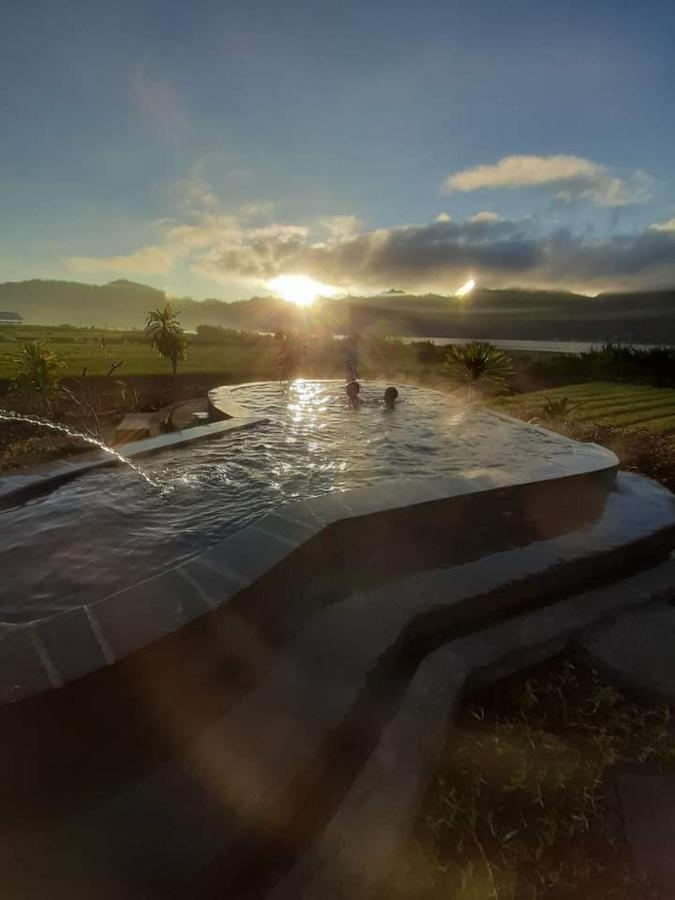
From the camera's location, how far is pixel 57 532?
172 inches

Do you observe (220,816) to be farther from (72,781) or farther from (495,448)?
(495,448)

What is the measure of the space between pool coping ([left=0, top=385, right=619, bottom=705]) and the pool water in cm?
68

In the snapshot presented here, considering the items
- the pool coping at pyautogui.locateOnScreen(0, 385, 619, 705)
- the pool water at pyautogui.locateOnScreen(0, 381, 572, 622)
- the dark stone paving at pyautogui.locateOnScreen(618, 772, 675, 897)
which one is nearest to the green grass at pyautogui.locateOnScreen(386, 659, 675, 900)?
the dark stone paving at pyautogui.locateOnScreen(618, 772, 675, 897)

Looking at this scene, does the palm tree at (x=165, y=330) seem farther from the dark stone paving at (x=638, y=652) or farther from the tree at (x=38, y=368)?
the dark stone paving at (x=638, y=652)

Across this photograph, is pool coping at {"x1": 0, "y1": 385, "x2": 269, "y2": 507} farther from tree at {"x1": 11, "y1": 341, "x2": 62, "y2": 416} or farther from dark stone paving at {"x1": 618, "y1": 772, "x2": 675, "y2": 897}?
tree at {"x1": 11, "y1": 341, "x2": 62, "y2": 416}

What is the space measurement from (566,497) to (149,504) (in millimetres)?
4902

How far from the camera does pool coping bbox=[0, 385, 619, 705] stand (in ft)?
7.66

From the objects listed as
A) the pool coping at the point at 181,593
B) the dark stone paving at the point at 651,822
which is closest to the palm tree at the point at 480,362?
the pool coping at the point at 181,593

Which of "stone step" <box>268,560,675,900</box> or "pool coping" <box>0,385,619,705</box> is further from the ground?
"pool coping" <box>0,385,619,705</box>

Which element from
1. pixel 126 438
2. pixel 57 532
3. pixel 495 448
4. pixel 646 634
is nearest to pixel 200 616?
pixel 57 532

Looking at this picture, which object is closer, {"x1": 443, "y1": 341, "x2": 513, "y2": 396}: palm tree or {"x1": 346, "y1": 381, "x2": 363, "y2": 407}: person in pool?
{"x1": 346, "y1": 381, "x2": 363, "y2": 407}: person in pool

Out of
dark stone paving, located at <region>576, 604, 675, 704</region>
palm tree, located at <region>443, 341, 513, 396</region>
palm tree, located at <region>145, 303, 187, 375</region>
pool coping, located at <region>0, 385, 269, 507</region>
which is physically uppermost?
palm tree, located at <region>145, 303, 187, 375</region>

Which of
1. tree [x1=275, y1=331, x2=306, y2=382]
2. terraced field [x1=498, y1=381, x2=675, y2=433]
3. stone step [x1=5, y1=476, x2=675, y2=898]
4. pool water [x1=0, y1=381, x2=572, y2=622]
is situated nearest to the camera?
stone step [x1=5, y1=476, x2=675, y2=898]

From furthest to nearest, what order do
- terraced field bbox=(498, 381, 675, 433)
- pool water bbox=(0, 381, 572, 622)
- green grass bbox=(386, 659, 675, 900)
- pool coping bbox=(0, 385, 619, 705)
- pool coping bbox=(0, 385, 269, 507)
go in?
1. terraced field bbox=(498, 381, 675, 433)
2. pool coping bbox=(0, 385, 269, 507)
3. pool water bbox=(0, 381, 572, 622)
4. pool coping bbox=(0, 385, 619, 705)
5. green grass bbox=(386, 659, 675, 900)
